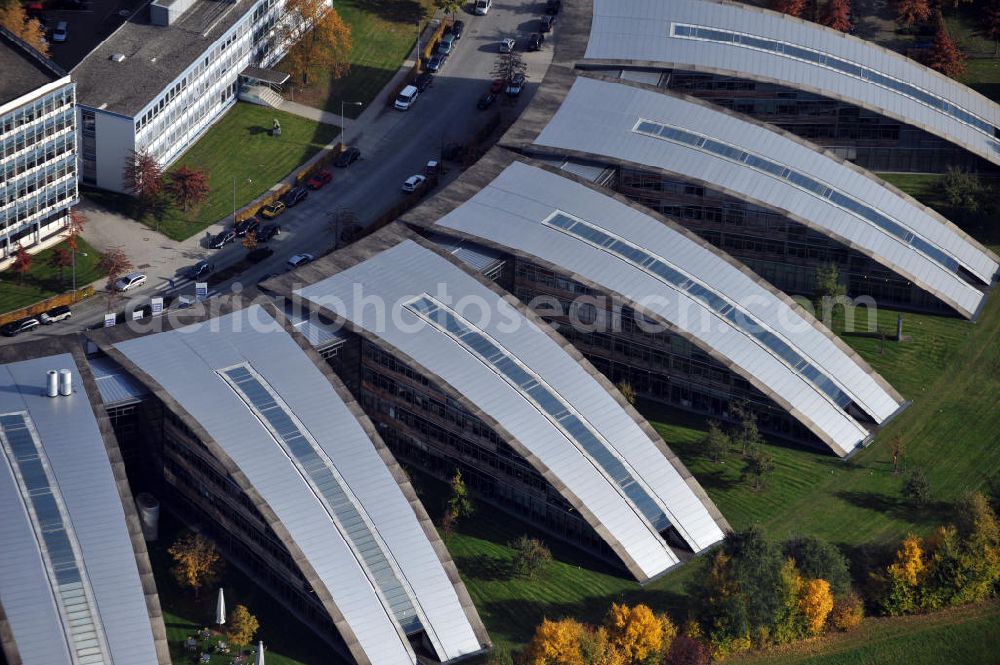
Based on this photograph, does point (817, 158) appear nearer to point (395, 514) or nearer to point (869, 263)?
point (869, 263)

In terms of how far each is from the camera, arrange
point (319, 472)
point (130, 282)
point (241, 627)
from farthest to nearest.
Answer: point (130, 282) < point (319, 472) < point (241, 627)

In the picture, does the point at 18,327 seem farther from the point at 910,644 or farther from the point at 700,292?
the point at 910,644

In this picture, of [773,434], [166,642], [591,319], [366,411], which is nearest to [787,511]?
[773,434]

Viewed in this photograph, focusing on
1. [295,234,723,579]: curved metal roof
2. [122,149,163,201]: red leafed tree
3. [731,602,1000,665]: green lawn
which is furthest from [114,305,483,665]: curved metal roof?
[122,149,163,201]: red leafed tree

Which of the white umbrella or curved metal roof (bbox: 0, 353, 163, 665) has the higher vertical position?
curved metal roof (bbox: 0, 353, 163, 665)

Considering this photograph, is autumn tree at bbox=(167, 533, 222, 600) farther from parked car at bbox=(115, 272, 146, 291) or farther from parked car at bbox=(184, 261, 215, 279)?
parked car at bbox=(184, 261, 215, 279)

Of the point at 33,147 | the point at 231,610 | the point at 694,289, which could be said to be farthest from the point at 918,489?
the point at 33,147
